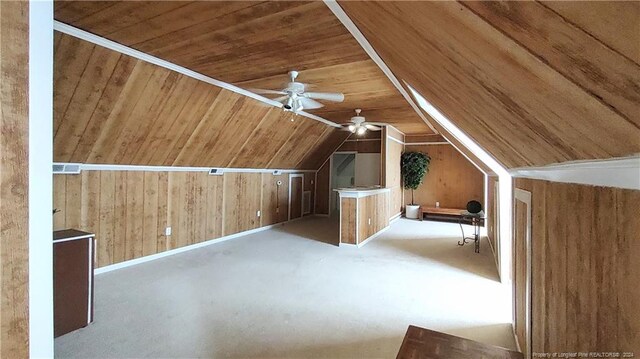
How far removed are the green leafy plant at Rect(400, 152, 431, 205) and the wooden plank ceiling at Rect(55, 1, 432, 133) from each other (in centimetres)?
494

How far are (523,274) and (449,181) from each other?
6900mm

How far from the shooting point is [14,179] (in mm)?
1063

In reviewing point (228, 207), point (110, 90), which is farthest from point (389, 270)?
point (110, 90)

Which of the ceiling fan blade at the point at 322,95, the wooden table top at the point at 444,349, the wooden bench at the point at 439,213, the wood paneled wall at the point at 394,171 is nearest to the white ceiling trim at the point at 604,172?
the wooden table top at the point at 444,349

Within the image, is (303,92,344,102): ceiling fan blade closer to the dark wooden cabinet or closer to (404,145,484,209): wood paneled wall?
the dark wooden cabinet

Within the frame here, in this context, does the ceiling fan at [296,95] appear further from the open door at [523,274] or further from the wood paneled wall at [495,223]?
the wood paneled wall at [495,223]

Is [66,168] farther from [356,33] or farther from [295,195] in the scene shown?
[295,195]

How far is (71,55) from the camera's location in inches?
95.9

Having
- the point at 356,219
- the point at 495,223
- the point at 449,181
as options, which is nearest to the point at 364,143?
the point at 449,181

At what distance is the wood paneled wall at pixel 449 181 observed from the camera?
816cm

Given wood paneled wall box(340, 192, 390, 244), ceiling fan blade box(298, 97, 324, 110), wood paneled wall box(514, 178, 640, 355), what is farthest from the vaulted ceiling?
wood paneled wall box(340, 192, 390, 244)

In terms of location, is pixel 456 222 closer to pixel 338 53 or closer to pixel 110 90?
pixel 338 53

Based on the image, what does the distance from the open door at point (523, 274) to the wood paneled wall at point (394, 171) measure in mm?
4619

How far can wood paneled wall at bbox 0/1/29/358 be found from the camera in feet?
3.40
